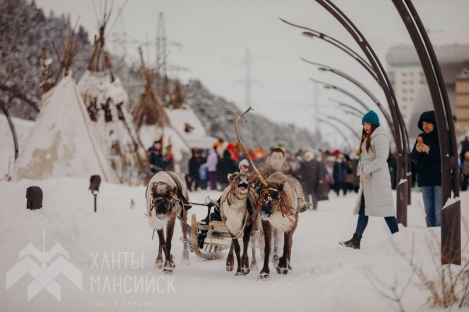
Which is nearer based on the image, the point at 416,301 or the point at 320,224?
the point at 416,301

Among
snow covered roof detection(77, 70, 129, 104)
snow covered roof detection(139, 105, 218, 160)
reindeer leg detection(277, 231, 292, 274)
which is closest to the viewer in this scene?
reindeer leg detection(277, 231, 292, 274)

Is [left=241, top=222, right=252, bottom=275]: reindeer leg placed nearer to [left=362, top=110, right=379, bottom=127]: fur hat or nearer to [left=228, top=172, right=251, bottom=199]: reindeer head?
[left=228, top=172, right=251, bottom=199]: reindeer head

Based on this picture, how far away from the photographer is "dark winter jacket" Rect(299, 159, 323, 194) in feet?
60.0

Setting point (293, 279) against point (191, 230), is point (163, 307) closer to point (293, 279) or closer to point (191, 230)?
point (293, 279)

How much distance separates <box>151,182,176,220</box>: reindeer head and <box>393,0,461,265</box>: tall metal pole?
2992 millimetres

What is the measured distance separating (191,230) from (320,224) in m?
5.83

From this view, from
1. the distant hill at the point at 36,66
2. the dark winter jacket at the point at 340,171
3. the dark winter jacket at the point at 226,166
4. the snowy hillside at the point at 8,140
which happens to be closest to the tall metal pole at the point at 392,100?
the dark winter jacket at the point at 226,166

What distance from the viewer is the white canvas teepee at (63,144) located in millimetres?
17781

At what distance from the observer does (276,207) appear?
752cm

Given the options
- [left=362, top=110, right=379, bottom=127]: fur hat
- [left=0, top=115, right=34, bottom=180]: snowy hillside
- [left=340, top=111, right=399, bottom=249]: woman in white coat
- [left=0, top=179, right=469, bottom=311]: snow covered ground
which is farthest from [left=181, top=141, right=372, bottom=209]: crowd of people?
[left=362, top=110, right=379, bottom=127]: fur hat

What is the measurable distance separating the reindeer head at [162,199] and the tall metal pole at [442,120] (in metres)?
2.99

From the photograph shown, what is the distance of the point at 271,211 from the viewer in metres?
7.46

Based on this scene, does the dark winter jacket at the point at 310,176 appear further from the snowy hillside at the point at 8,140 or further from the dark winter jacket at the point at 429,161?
the snowy hillside at the point at 8,140

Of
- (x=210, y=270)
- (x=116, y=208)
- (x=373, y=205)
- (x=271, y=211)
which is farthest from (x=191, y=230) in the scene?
(x=116, y=208)
